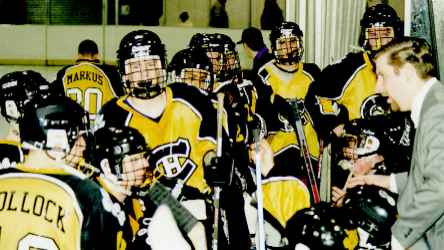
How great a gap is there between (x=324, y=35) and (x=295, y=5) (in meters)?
0.47

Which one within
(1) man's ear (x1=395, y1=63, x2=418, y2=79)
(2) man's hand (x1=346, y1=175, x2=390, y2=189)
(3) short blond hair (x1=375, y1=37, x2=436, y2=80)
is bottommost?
(2) man's hand (x1=346, y1=175, x2=390, y2=189)

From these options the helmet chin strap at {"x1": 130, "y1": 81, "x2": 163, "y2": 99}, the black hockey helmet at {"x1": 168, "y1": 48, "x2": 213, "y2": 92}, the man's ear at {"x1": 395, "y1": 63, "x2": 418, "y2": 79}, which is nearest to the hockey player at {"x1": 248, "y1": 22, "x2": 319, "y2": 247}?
the black hockey helmet at {"x1": 168, "y1": 48, "x2": 213, "y2": 92}

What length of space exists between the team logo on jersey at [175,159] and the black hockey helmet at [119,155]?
1.34ft

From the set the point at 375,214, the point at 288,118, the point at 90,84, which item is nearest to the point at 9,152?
the point at 375,214

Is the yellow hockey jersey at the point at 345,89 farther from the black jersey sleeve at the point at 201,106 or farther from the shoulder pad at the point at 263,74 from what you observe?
the black jersey sleeve at the point at 201,106

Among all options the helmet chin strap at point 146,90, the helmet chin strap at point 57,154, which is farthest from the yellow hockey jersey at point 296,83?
the helmet chin strap at point 57,154

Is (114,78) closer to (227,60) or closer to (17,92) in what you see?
(227,60)

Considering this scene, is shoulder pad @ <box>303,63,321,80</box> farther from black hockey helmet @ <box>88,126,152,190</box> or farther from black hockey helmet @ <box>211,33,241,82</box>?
black hockey helmet @ <box>88,126,152,190</box>

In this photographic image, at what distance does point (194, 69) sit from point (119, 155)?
1327mm

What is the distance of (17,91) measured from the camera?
3.83 meters

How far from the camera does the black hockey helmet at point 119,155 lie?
2963 mm

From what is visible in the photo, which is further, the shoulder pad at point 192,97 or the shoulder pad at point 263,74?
the shoulder pad at point 263,74

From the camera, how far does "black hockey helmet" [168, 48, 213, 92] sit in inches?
164

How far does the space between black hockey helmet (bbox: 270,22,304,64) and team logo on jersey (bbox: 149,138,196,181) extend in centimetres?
190
